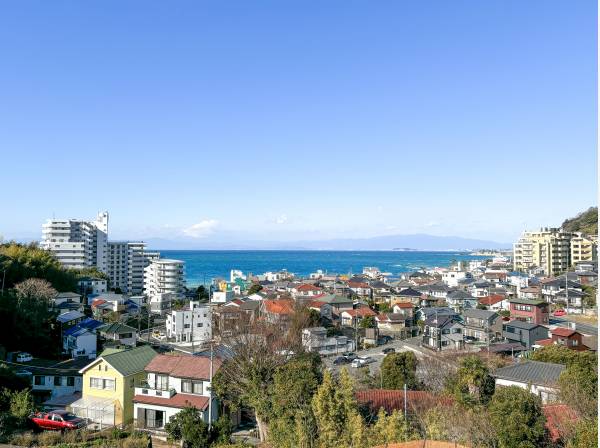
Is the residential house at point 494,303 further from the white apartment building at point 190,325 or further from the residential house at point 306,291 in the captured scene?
the white apartment building at point 190,325

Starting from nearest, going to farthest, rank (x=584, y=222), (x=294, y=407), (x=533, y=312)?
(x=294, y=407) < (x=533, y=312) < (x=584, y=222)

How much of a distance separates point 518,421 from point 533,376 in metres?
7.01

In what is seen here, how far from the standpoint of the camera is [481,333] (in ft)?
97.6

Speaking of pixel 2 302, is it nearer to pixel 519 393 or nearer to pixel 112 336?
pixel 112 336

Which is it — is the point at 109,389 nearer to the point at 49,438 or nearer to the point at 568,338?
the point at 49,438

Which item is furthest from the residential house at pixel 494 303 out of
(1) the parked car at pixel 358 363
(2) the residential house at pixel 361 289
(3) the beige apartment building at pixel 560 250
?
(3) the beige apartment building at pixel 560 250

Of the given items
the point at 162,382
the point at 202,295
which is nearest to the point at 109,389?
the point at 162,382

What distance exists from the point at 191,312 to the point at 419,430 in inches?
A: 876

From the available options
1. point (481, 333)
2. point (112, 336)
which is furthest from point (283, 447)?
point (481, 333)

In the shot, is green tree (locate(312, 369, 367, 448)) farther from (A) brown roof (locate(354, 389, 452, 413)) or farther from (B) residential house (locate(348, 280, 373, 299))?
(B) residential house (locate(348, 280, 373, 299))

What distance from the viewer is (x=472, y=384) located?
12719mm

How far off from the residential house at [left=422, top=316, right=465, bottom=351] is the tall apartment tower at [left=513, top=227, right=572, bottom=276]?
36338 millimetres

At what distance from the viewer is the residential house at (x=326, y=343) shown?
25450 millimetres

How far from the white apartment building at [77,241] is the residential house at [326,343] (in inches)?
1588
